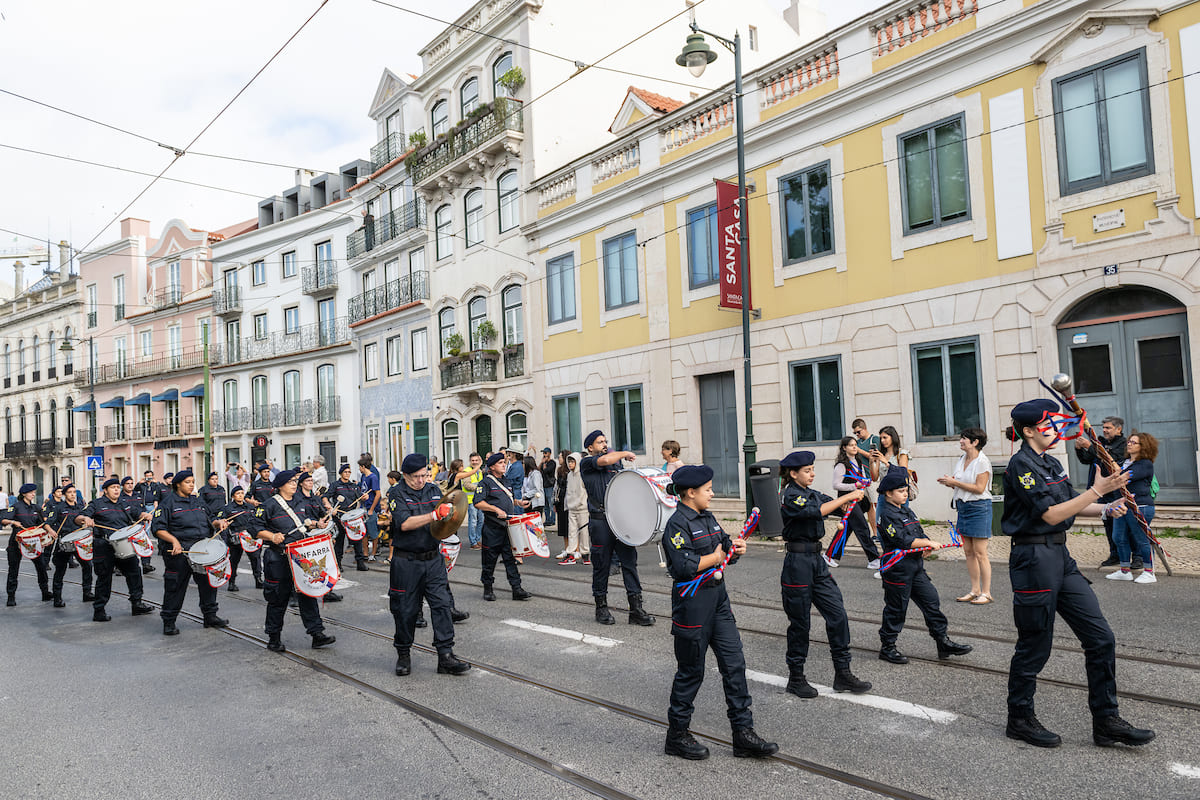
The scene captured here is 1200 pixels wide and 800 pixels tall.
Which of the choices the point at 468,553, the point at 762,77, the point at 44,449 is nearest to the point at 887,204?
the point at 762,77

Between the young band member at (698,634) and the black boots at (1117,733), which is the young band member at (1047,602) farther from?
the young band member at (698,634)

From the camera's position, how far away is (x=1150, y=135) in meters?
12.0

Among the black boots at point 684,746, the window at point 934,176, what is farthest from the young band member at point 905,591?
the window at point 934,176

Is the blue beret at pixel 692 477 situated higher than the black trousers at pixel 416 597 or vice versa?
the blue beret at pixel 692 477

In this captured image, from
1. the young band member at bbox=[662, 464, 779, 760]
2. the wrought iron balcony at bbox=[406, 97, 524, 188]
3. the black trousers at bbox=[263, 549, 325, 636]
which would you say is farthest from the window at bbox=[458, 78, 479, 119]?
the young band member at bbox=[662, 464, 779, 760]

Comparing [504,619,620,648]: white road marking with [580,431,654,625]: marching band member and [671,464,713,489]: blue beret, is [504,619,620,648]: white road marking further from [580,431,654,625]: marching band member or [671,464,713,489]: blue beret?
[671,464,713,489]: blue beret

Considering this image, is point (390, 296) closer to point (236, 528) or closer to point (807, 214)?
point (807, 214)

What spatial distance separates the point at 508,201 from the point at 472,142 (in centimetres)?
229

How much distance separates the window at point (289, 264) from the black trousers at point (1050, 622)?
37.0 m

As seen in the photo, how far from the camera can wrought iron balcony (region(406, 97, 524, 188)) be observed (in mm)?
24312

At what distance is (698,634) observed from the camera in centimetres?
523

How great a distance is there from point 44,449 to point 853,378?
2058 inches

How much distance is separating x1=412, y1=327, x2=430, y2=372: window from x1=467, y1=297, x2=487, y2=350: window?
3255mm

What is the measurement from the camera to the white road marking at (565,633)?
323 inches
